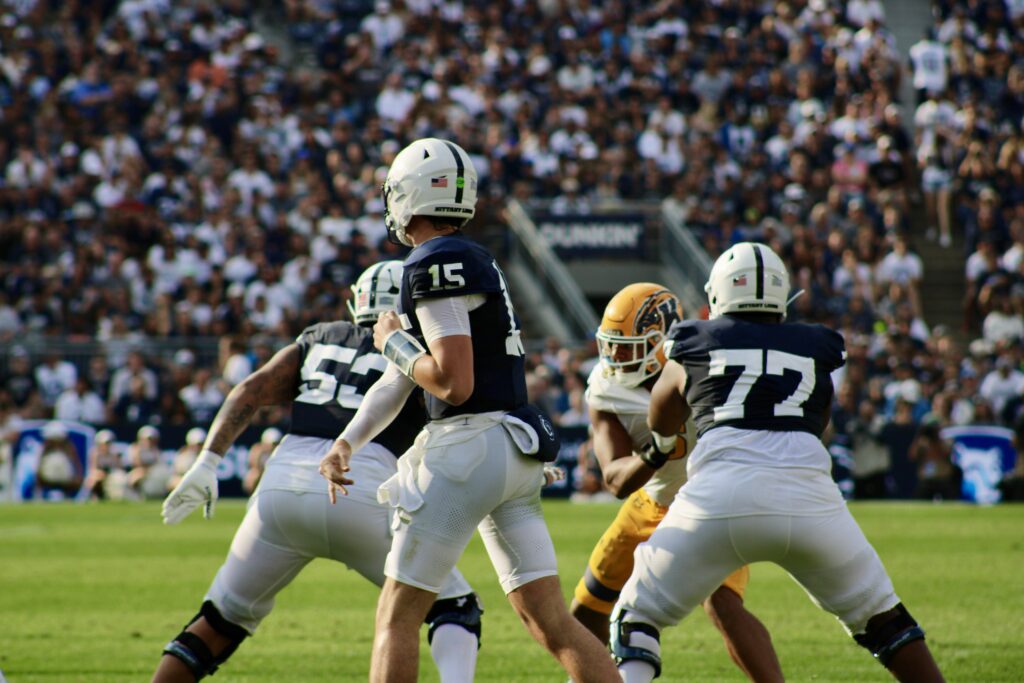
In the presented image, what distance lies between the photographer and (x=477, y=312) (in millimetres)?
5258

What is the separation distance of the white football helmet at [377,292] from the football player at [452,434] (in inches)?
37.3

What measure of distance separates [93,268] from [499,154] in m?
6.90

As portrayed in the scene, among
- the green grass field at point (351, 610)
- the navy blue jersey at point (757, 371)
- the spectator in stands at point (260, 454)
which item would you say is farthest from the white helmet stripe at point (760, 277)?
the spectator in stands at point (260, 454)

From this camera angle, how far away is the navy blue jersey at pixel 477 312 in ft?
16.9

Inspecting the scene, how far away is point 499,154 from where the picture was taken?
24.4m

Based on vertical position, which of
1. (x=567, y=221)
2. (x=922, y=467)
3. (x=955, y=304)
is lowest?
(x=922, y=467)

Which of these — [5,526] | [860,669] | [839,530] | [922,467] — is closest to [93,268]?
[5,526]

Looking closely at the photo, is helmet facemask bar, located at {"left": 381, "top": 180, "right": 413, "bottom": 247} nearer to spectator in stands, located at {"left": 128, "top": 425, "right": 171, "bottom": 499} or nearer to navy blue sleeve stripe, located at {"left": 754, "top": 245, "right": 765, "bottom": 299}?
navy blue sleeve stripe, located at {"left": 754, "top": 245, "right": 765, "bottom": 299}

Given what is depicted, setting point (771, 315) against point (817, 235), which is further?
point (817, 235)

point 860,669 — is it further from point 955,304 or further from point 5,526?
point 955,304

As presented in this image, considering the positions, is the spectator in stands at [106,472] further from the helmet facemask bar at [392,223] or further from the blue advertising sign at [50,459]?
the helmet facemask bar at [392,223]

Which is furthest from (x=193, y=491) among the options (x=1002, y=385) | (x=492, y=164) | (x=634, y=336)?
(x=492, y=164)

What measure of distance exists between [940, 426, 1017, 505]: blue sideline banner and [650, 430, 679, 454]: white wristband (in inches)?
586

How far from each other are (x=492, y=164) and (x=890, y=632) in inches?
765
